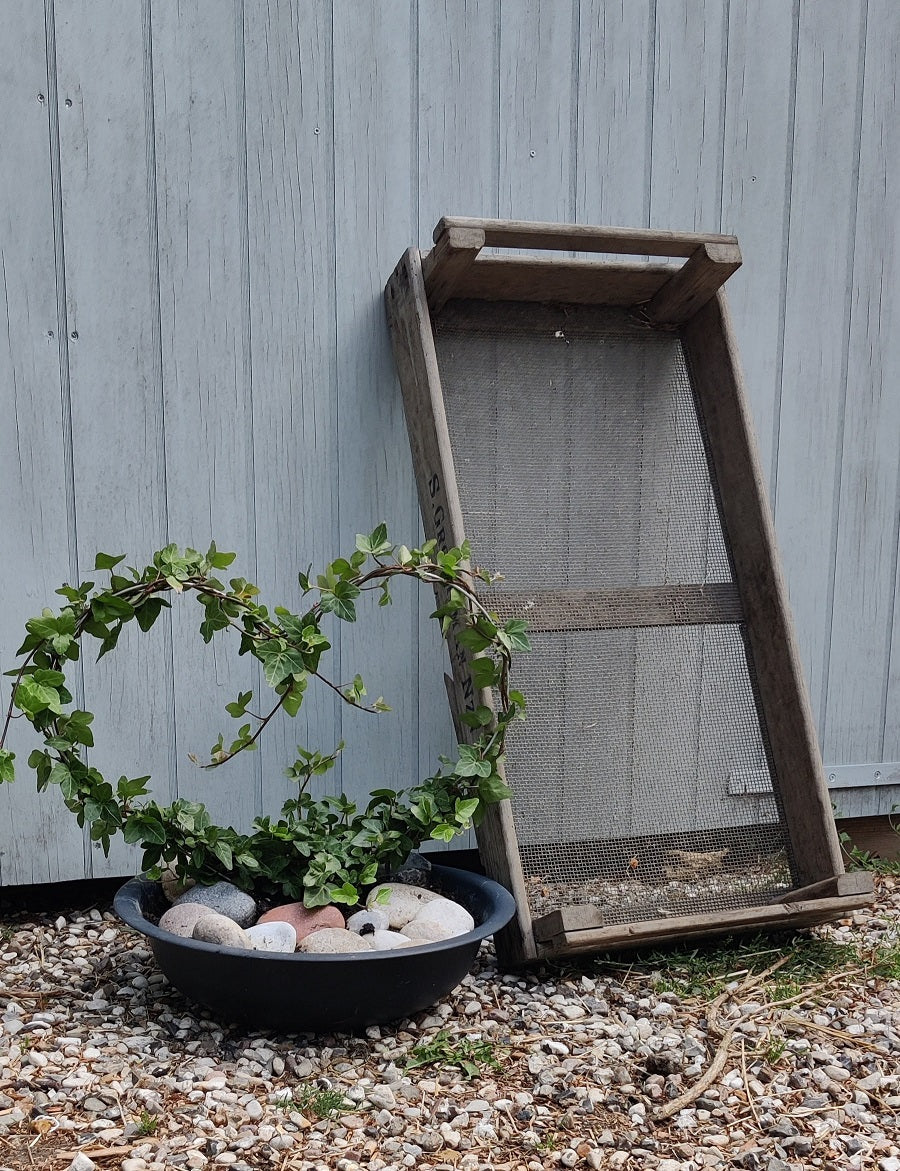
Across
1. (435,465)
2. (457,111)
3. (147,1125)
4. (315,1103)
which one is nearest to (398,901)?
(315,1103)

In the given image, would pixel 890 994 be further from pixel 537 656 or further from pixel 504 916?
pixel 537 656

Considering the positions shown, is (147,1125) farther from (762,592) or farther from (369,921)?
(762,592)

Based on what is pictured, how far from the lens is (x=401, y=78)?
2.09 metres

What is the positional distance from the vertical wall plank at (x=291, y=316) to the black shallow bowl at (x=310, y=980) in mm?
594

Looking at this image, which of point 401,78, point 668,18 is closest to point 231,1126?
point 401,78

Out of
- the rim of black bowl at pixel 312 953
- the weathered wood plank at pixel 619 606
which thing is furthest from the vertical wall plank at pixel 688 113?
the rim of black bowl at pixel 312 953

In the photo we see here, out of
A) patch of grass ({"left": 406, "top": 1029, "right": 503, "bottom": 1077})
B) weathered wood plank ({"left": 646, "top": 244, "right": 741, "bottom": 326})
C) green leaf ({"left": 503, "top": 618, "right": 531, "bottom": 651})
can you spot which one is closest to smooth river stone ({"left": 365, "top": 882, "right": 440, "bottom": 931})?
patch of grass ({"left": 406, "top": 1029, "right": 503, "bottom": 1077})

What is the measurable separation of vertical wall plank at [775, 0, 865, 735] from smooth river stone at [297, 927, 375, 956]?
54.3 inches

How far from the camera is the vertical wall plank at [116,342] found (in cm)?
192

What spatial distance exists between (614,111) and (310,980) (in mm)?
1867

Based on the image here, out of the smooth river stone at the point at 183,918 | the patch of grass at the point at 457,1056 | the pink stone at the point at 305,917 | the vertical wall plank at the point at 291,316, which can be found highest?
the vertical wall plank at the point at 291,316

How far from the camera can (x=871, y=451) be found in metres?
2.48

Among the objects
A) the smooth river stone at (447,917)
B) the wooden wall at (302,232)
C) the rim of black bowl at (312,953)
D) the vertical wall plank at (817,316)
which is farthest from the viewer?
the vertical wall plank at (817,316)

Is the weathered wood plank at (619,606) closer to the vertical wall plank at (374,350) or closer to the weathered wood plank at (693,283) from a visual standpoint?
the vertical wall plank at (374,350)
